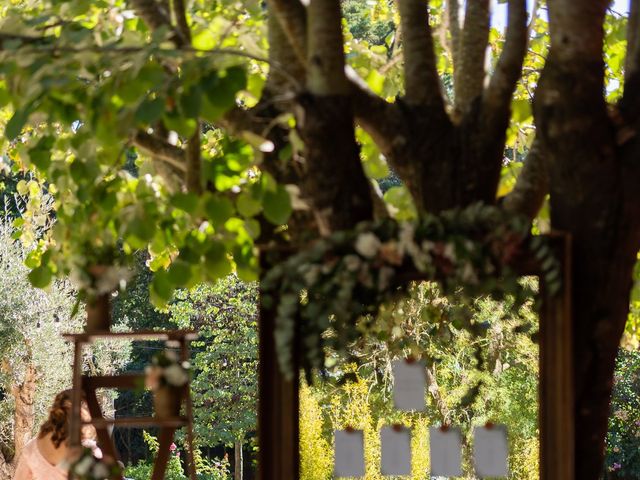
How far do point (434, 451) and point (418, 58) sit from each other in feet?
3.90

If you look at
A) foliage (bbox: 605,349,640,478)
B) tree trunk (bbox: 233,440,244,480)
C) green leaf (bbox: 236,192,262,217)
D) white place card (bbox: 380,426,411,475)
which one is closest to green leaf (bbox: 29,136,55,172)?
green leaf (bbox: 236,192,262,217)

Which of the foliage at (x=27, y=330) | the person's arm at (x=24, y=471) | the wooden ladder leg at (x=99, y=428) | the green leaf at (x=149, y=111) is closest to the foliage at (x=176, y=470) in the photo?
the foliage at (x=27, y=330)

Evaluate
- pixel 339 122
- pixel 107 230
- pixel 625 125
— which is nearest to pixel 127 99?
pixel 339 122

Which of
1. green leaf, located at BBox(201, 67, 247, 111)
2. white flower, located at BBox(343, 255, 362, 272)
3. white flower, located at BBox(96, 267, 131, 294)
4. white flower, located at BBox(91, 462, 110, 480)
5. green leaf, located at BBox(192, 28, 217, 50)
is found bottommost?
white flower, located at BBox(91, 462, 110, 480)

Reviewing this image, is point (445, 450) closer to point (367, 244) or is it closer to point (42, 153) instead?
point (367, 244)

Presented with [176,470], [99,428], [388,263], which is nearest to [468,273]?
[388,263]

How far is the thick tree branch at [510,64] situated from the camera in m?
3.24

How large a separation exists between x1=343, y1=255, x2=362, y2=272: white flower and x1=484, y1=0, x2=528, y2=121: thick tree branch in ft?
2.46

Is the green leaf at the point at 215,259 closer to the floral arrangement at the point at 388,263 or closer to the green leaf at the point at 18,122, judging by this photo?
the floral arrangement at the point at 388,263

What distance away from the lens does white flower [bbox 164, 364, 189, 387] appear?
357 centimetres

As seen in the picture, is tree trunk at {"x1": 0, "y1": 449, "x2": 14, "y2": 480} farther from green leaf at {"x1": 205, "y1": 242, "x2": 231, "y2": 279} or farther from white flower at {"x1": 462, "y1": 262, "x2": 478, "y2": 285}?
white flower at {"x1": 462, "y1": 262, "x2": 478, "y2": 285}

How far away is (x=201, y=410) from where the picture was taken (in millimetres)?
16016

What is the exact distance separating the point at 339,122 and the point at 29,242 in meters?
3.32

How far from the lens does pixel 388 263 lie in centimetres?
287
